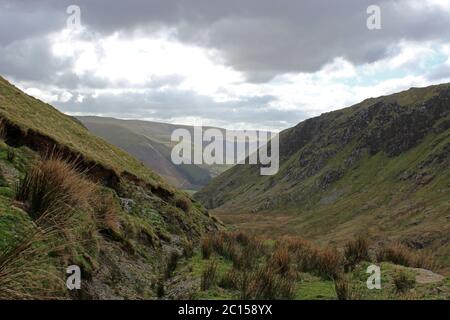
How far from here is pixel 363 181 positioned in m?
115

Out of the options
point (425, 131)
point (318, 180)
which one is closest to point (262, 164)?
point (318, 180)

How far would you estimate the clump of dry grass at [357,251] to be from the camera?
563 inches

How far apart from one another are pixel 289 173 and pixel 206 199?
152 feet

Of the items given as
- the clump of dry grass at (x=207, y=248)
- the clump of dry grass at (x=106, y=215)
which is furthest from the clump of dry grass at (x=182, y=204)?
the clump of dry grass at (x=106, y=215)

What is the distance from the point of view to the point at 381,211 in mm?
89562

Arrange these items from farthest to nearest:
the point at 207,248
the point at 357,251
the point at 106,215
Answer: the point at 207,248, the point at 357,251, the point at 106,215

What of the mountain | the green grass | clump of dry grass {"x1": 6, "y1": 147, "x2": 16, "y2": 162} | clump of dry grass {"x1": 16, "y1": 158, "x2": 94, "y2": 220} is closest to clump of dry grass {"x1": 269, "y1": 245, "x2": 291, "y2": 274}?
clump of dry grass {"x1": 16, "y1": 158, "x2": 94, "y2": 220}

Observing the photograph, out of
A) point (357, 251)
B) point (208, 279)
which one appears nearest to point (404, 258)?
point (357, 251)

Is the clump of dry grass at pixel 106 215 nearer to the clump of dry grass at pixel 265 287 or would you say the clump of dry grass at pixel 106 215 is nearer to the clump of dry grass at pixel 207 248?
the clump of dry grass at pixel 207 248

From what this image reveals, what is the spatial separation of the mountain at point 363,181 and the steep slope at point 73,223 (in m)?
42.6

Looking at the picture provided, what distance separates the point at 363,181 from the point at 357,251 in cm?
10503

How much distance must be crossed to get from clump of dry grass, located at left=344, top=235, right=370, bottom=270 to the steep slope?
5342 millimetres

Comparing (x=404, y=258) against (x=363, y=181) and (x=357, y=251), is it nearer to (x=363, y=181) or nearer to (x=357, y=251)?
(x=357, y=251)
